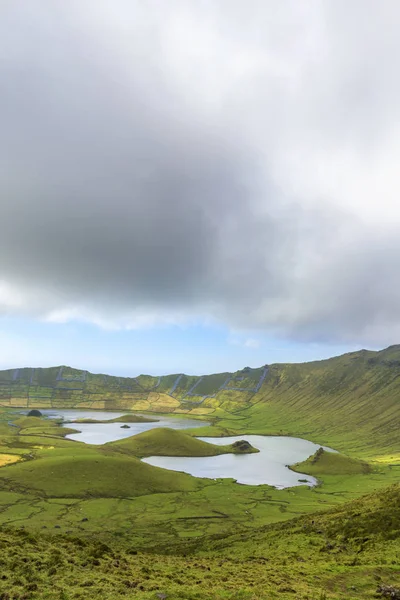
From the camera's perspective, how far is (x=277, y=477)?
6068 inches

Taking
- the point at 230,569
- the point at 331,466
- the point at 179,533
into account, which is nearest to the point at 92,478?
the point at 179,533

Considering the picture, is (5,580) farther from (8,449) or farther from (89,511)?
(8,449)

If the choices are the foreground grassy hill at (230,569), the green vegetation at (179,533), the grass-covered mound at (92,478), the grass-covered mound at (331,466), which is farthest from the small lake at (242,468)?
the foreground grassy hill at (230,569)

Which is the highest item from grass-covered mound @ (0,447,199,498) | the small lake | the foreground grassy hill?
the foreground grassy hill

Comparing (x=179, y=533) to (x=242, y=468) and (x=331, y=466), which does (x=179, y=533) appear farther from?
(x=331, y=466)

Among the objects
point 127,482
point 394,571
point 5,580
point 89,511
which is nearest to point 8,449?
point 127,482

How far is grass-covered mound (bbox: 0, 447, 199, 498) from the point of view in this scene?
10656 cm

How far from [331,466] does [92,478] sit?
117 meters

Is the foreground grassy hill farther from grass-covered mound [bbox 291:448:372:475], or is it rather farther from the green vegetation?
grass-covered mound [bbox 291:448:372:475]

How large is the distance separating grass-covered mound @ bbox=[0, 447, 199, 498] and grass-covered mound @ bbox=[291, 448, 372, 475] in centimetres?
6932

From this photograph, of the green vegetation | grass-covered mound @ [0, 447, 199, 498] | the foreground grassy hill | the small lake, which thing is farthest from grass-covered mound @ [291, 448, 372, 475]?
the foreground grassy hill

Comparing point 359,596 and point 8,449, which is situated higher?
point 359,596

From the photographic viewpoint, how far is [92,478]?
11644cm

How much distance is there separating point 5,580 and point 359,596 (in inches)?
1090
